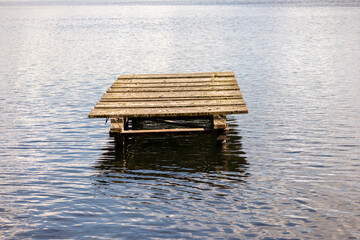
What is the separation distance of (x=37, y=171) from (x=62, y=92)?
9.88 m

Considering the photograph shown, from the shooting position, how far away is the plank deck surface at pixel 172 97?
11305 mm

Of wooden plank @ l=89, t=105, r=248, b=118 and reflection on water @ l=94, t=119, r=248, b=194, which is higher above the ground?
wooden plank @ l=89, t=105, r=248, b=118

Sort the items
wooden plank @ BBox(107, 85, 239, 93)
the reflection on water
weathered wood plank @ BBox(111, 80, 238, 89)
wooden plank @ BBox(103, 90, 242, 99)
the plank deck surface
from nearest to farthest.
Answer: the reflection on water < the plank deck surface < wooden plank @ BBox(103, 90, 242, 99) < wooden plank @ BBox(107, 85, 239, 93) < weathered wood plank @ BBox(111, 80, 238, 89)

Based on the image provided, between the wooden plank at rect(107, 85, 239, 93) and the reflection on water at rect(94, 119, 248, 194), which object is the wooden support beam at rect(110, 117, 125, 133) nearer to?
the reflection on water at rect(94, 119, 248, 194)

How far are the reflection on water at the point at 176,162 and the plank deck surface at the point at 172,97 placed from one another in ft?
2.99

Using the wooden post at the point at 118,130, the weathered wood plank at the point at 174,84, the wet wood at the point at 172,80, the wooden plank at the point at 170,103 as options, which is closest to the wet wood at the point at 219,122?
the wooden plank at the point at 170,103

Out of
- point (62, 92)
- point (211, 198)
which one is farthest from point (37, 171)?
point (62, 92)

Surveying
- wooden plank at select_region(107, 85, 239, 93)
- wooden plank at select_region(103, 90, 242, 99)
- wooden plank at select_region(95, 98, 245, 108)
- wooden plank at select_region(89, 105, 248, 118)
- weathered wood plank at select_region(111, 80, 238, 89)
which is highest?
weathered wood plank at select_region(111, 80, 238, 89)

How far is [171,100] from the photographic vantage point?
1252 centimetres

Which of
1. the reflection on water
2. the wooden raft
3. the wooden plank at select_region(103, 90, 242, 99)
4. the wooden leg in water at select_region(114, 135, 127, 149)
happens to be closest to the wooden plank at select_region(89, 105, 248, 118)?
the wooden raft

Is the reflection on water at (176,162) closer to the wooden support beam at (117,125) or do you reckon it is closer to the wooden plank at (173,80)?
the wooden support beam at (117,125)

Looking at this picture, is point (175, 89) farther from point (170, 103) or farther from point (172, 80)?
point (170, 103)

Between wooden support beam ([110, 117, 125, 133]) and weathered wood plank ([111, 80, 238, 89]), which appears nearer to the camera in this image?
wooden support beam ([110, 117, 125, 133])

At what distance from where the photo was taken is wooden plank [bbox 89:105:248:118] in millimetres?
11188
